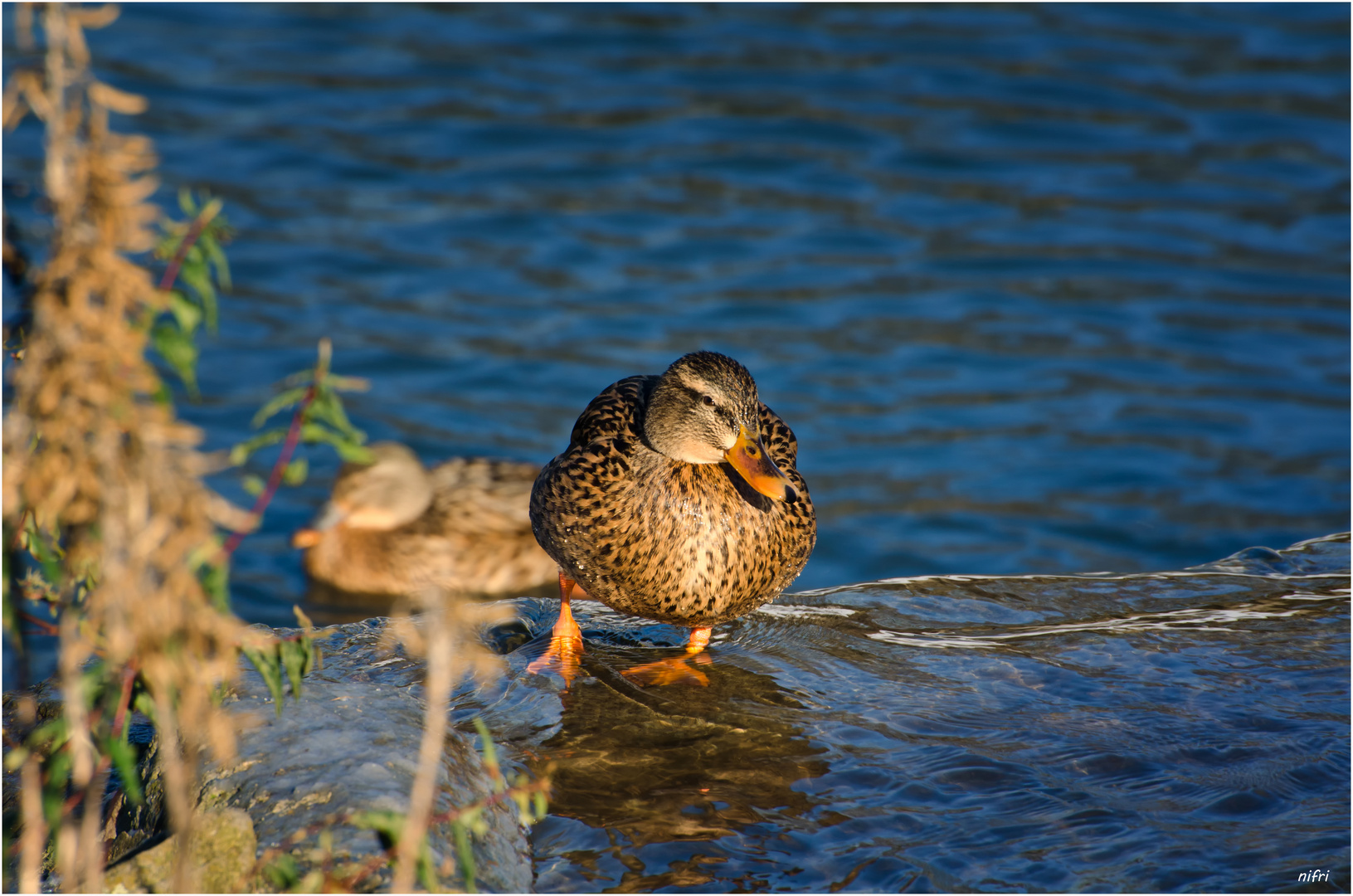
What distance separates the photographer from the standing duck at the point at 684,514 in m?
4.11

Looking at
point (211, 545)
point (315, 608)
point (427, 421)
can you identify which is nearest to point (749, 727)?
point (211, 545)

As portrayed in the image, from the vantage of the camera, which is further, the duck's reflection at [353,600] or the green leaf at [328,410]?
the duck's reflection at [353,600]

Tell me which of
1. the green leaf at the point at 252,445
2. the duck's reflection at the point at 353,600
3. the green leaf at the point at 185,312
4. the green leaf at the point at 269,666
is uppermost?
the green leaf at the point at 185,312

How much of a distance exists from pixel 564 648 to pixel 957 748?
139 cm

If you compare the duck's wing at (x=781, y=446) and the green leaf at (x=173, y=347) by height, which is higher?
the green leaf at (x=173, y=347)

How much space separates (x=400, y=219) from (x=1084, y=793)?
976 cm

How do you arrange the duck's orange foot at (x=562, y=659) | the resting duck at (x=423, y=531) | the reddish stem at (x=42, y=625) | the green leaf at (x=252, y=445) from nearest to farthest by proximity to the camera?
the green leaf at (x=252, y=445) < the reddish stem at (x=42, y=625) < the duck's orange foot at (x=562, y=659) < the resting duck at (x=423, y=531)

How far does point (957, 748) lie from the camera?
365 cm

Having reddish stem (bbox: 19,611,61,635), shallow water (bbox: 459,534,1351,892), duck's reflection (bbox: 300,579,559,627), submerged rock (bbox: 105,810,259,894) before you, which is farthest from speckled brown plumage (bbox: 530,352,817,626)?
duck's reflection (bbox: 300,579,559,627)

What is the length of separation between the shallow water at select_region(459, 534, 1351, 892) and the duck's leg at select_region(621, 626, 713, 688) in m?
0.05

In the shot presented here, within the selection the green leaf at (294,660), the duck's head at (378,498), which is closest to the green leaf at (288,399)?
the green leaf at (294,660)

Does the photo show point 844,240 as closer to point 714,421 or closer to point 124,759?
point 714,421

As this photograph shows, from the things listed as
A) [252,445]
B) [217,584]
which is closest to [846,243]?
[252,445]

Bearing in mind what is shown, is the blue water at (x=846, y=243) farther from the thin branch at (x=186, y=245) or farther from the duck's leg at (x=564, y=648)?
the thin branch at (x=186, y=245)
